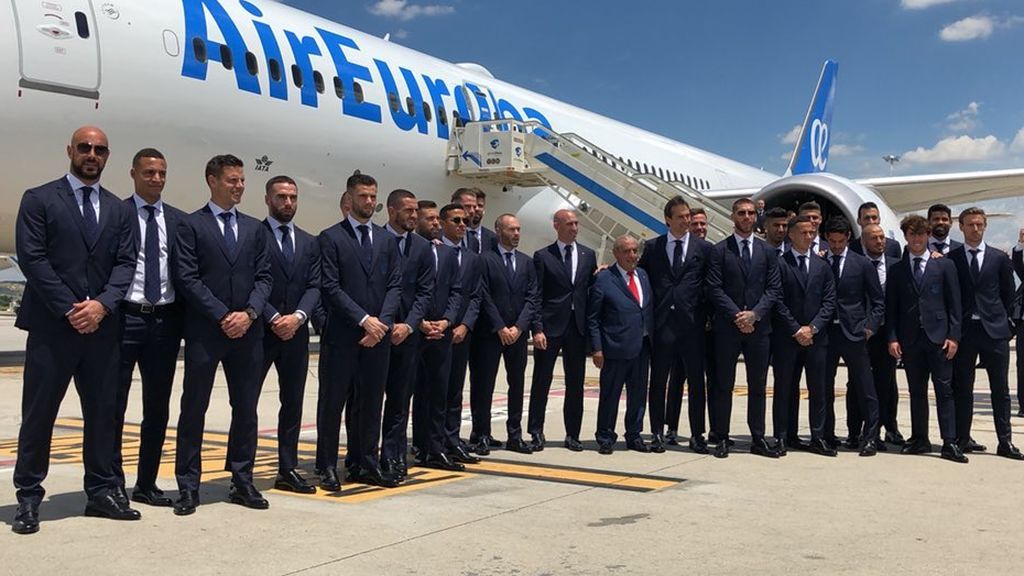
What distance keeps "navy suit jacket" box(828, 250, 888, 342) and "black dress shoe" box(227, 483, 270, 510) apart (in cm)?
420

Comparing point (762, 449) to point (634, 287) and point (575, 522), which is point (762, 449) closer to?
point (634, 287)

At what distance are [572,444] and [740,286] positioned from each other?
1586mm

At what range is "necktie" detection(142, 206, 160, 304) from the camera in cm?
446

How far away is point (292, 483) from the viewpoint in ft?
16.1

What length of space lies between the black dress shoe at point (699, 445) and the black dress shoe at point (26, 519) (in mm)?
4127

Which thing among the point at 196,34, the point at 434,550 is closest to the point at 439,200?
the point at 196,34

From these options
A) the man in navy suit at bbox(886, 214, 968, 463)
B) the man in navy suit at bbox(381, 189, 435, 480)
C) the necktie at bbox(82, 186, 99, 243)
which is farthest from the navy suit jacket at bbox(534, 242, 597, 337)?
the necktie at bbox(82, 186, 99, 243)

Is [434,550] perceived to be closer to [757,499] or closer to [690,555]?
[690,555]

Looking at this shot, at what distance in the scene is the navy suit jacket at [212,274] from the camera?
14.7 feet

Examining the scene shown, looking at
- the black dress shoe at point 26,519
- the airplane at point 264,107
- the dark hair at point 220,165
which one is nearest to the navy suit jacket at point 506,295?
the dark hair at point 220,165

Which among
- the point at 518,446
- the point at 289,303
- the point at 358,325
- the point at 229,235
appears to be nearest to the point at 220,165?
the point at 229,235

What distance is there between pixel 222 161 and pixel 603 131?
1533 cm

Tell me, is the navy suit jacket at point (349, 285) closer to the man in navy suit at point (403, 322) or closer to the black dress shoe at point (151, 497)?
the man in navy suit at point (403, 322)

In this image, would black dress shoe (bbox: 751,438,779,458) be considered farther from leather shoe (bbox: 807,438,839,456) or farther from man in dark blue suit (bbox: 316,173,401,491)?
man in dark blue suit (bbox: 316,173,401,491)
